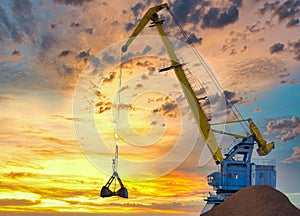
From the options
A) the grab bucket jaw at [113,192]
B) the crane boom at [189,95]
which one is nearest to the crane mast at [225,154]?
the crane boom at [189,95]

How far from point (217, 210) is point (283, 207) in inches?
259

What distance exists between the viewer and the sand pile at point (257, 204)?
46.1 meters

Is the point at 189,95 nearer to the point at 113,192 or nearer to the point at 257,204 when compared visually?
the point at 257,204

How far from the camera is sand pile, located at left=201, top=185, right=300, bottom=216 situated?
46062 mm

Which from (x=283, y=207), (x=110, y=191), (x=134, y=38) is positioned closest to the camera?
(x=110, y=191)

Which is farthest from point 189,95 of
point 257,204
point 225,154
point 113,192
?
point 113,192

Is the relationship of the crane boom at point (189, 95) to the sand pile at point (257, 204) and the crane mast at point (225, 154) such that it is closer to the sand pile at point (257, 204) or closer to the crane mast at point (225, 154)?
the crane mast at point (225, 154)

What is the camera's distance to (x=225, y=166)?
181ft

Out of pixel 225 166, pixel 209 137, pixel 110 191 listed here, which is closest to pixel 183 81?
pixel 209 137

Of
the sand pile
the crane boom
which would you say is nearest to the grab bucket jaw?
the sand pile

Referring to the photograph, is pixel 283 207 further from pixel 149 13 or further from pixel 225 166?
pixel 149 13

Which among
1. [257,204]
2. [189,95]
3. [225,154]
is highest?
[189,95]

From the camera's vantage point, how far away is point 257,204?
4688cm

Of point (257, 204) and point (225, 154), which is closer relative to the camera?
point (257, 204)
